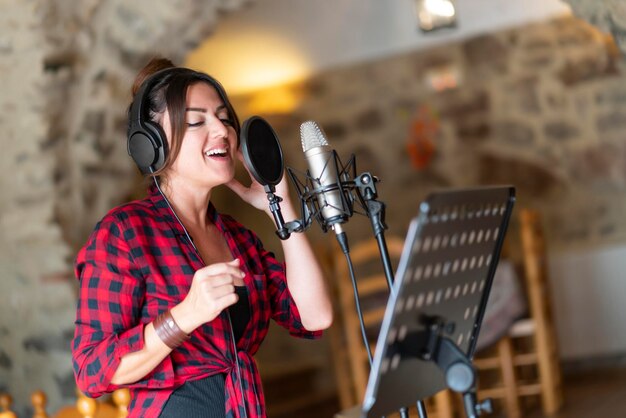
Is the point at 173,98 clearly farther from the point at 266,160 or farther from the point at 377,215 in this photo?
the point at 377,215

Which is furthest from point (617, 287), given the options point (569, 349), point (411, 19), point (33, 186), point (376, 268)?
point (33, 186)

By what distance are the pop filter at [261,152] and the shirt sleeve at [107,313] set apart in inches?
9.5

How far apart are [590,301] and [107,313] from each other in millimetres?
4463

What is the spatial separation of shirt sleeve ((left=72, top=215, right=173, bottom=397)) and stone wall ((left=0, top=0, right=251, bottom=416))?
1475 millimetres

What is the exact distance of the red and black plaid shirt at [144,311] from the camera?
1.35 meters

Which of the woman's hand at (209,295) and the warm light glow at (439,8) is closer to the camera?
the woman's hand at (209,295)

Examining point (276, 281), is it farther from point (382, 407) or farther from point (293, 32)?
point (293, 32)

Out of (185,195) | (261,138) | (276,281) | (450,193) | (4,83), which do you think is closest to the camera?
(450,193)

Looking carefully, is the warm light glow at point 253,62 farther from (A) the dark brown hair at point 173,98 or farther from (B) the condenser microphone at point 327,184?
(B) the condenser microphone at point 327,184

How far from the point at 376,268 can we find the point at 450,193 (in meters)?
4.54

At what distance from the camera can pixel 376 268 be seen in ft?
18.6

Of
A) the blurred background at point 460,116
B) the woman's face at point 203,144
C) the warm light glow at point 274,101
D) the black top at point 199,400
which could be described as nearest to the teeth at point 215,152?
the woman's face at point 203,144

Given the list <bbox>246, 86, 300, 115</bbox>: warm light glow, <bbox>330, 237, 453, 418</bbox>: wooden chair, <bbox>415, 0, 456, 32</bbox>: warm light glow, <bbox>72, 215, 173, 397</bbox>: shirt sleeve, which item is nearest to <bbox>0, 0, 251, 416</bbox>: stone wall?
<bbox>330, 237, 453, 418</bbox>: wooden chair

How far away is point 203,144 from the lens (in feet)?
4.88
